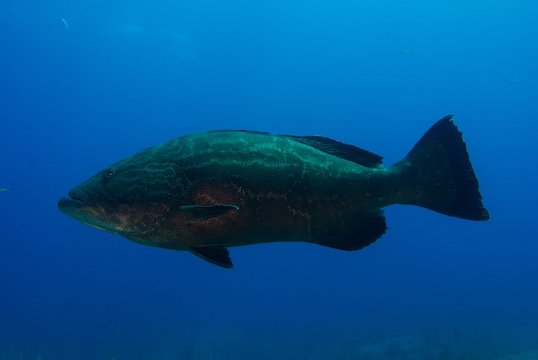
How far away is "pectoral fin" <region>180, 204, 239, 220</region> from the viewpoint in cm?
332

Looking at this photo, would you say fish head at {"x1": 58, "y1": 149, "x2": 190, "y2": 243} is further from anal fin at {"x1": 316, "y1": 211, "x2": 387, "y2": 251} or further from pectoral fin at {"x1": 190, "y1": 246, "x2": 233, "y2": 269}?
anal fin at {"x1": 316, "y1": 211, "x2": 387, "y2": 251}

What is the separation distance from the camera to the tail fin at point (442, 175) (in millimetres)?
3959

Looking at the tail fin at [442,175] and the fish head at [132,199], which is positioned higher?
the tail fin at [442,175]

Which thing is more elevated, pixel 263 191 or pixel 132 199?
pixel 263 191

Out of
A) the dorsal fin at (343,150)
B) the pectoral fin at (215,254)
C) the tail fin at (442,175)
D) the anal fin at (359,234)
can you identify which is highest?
the dorsal fin at (343,150)

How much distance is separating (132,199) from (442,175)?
2.66 metres

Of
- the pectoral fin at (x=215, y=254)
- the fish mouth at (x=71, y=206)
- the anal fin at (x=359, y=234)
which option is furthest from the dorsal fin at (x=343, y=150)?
the fish mouth at (x=71, y=206)

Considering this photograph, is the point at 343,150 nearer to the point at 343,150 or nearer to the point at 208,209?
the point at 343,150

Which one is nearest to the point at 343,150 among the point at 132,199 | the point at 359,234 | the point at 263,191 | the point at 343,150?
the point at 343,150

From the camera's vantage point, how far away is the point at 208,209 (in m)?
3.34

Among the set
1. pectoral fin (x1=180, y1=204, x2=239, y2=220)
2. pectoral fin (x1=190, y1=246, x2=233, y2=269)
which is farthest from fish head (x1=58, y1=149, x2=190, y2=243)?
pectoral fin (x1=190, y1=246, x2=233, y2=269)

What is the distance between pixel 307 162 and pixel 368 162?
69cm

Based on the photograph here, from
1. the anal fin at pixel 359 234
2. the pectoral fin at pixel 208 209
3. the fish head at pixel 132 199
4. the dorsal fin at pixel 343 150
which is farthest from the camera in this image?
the dorsal fin at pixel 343 150

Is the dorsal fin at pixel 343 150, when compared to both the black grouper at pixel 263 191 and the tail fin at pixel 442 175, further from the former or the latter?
the tail fin at pixel 442 175
